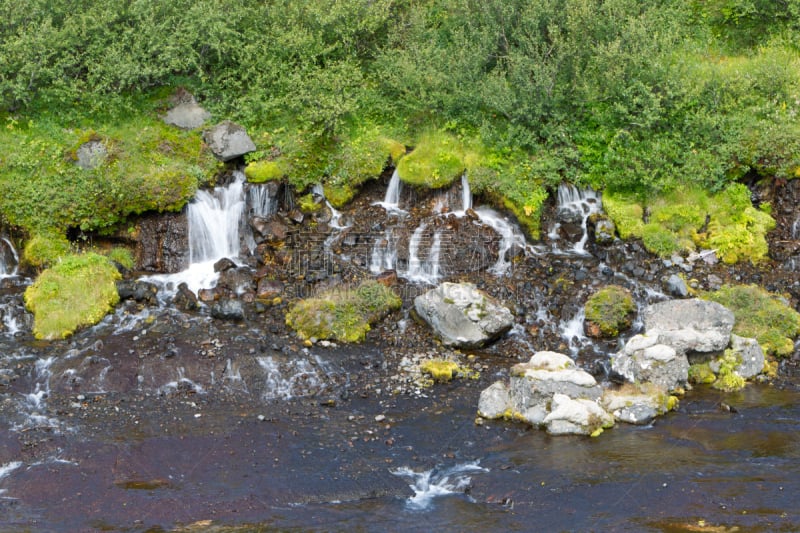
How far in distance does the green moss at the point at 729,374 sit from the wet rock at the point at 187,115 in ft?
54.9

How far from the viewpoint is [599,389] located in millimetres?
15422

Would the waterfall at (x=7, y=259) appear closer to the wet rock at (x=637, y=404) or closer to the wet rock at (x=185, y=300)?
the wet rock at (x=185, y=300)

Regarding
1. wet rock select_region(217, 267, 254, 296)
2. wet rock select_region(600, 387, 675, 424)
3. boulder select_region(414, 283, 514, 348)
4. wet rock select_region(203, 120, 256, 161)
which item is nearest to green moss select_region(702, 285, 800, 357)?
wet rock select_region(600, 387, 675, 424)

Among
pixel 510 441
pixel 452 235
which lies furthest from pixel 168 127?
pixel 510 441

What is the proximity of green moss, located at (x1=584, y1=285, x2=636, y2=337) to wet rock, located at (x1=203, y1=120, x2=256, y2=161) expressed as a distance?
11.3m

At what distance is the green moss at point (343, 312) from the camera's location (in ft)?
60.4

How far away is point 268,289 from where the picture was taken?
798 inches

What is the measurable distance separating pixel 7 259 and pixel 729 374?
18994 mm

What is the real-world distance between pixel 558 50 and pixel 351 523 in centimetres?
1640

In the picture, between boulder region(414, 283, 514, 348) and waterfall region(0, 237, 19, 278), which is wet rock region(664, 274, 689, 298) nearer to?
boulder region(414, 283, 514, 348)

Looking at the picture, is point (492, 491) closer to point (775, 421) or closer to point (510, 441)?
point (510, 441)

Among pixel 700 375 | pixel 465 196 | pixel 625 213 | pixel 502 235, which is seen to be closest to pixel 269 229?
pixel 465 196

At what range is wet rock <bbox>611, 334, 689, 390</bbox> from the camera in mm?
16016

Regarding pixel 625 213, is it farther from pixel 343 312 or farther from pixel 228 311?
pixel 228 311
